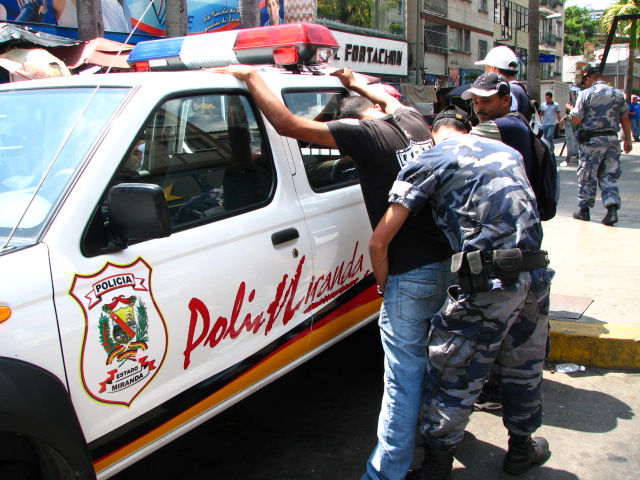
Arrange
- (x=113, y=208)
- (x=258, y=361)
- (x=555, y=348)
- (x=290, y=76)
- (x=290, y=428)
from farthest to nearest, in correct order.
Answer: (x=555, y=348)
(x=290, y=428)
(x=290, y=76)
(x=258, y=361)
(x=113, y=208)

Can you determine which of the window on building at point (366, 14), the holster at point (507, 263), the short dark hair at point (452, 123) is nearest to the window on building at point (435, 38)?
the window on building at point (366, 14)

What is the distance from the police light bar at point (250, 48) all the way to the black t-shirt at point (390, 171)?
0.67 m

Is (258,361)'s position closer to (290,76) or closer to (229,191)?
(229,191)

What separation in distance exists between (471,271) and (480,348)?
36 cm

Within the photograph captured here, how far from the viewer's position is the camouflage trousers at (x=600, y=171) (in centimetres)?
754

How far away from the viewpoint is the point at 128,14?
13211 mm

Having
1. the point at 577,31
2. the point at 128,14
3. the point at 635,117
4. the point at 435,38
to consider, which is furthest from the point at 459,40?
the point at 577,31

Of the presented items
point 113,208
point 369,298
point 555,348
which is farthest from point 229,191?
point 555,348

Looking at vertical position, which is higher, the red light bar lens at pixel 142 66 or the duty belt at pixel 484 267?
the red light bar lens at pixel 142 66

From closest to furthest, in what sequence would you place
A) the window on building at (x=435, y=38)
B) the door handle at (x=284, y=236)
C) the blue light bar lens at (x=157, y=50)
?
1. the door handle at (x=284, y=236)
2. the blue light bar lens at (x=157, y=50)
3. the window on building at (x=435, y=38)

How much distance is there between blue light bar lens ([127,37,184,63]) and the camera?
136 inches

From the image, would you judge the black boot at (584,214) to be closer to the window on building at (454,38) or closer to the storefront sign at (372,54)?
the storefront sign at (372,54)

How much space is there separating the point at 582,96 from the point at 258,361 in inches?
254

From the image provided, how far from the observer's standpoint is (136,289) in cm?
219
